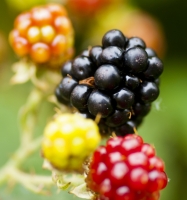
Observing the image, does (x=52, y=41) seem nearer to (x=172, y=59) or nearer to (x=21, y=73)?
(x=21, y=73)

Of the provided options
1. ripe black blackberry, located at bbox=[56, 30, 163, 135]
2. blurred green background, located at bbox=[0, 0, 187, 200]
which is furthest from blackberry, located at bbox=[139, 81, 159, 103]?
blurred green background, located at bbox=[0, 0, 187, 200]

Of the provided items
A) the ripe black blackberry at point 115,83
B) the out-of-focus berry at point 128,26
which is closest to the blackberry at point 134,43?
the ripe black blackberry at point 115,83

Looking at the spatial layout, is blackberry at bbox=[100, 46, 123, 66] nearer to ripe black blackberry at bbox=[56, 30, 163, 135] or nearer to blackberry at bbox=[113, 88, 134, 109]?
ripe black blackberry at bbox=[56, 30, 163, 135]

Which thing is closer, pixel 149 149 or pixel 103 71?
pixel 149 149

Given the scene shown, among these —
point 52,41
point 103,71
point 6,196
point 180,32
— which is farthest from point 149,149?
point 180,32

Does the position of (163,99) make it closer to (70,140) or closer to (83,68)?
(83,68)

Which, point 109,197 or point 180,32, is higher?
point 180,32

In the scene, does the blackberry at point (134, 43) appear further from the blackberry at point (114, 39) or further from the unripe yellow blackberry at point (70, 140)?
the unripe yellow blackberry at point (70, 140)
